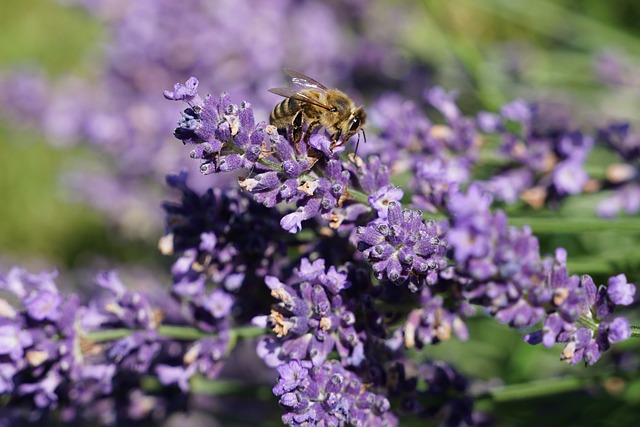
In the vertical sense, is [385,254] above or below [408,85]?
above

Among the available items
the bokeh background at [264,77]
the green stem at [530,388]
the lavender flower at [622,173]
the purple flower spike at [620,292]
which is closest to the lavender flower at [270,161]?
the purple flower spike at [620,292]

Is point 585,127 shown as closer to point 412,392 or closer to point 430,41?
point 430,41

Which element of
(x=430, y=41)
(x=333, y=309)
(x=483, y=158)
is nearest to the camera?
(x=333, y=309)

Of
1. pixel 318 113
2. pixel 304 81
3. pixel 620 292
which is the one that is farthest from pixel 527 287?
pixel 304 81

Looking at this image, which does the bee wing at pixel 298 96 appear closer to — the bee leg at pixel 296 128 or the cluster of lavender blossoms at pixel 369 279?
the bee leg at pixel 296 128

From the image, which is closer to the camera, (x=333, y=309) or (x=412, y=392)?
(x=333, y=309)

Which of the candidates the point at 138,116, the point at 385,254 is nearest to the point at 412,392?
the point at 385,254
